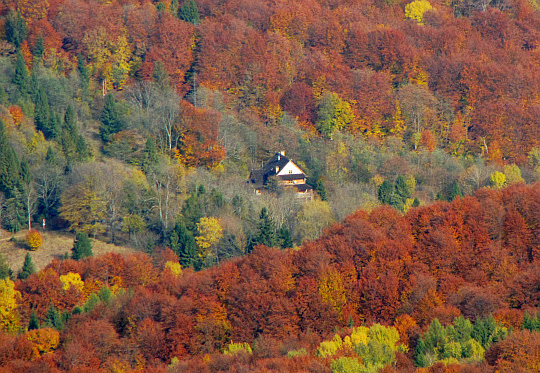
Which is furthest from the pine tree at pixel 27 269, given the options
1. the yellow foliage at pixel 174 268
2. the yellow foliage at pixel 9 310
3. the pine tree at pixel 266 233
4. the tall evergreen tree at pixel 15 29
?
the tall evergreen tree at pixel 15 29

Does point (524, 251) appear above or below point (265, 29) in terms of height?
below

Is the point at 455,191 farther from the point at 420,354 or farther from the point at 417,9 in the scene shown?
the point at 417,9

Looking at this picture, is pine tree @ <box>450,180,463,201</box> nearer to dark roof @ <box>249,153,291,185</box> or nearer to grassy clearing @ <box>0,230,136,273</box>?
dark roof @ <box>249,153,291,185</box>

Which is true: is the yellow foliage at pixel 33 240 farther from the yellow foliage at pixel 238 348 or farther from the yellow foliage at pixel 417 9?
the yellow foliage at pixel 417 9

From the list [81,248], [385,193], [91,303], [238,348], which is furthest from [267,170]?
[238,348]

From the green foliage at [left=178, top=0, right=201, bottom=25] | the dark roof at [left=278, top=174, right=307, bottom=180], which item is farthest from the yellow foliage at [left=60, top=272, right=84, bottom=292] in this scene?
the green foliage at [left=178, top=0, right=201, bottom=25]

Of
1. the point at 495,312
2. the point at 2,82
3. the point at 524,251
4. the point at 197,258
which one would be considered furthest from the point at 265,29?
the point at 495,312

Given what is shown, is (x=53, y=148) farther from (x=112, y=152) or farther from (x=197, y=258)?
(x=197, y=258)
